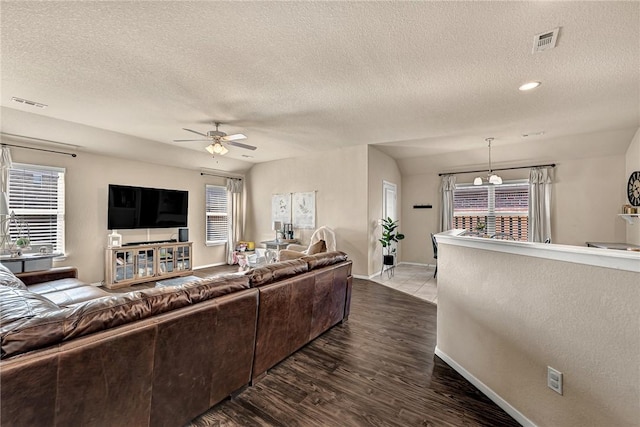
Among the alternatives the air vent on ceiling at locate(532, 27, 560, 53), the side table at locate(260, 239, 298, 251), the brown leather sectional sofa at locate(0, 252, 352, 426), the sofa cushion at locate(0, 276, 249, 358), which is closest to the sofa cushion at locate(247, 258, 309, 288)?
the brown leather sectional sofa at locate(0, 252, 352, 426)

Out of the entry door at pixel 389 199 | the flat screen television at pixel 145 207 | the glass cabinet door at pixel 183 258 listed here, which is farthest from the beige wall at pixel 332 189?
the flat screen television at pixel 145 207

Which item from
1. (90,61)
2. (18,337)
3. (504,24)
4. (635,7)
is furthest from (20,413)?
(635,7)

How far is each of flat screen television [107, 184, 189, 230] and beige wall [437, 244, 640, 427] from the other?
607 cm

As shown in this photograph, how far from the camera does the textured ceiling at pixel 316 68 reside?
6.15ft

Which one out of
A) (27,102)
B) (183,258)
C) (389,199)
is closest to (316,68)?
(27,102)

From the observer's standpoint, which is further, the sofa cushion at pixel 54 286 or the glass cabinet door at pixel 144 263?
the glass cabinet door at pixel 144 263

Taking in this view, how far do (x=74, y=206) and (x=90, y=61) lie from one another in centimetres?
359

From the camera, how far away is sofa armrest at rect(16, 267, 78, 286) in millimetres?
3086

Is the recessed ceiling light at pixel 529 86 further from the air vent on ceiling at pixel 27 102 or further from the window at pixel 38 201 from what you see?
the window at pixel 38 201

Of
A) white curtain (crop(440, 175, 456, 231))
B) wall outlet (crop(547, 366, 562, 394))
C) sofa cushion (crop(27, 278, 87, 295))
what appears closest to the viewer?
wall outlet (crop(547, 366, 562, 394))

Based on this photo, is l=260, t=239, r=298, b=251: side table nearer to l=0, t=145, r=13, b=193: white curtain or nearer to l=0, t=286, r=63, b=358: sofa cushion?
l=0, t=145, r=13, b=193: white curtain

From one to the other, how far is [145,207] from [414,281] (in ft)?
19.8

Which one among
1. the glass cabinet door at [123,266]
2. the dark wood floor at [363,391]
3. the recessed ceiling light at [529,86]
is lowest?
the dark wood floor at [363,391]

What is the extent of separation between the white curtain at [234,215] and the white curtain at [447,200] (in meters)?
5.72
